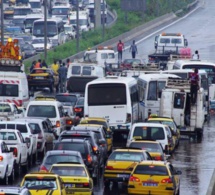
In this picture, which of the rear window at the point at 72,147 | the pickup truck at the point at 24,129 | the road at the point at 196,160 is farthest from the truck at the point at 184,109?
Answer: the rear window at the point at 72,147

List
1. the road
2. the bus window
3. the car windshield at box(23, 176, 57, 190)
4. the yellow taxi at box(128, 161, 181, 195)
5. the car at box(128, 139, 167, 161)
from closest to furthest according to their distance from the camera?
the car windshield at box(23, 176, 57, 190), the yellow taxi at box(128, 161, 181, 195), the road, the car at box(128, 139, 167, 161), the bus window

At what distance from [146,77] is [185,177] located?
1582cm

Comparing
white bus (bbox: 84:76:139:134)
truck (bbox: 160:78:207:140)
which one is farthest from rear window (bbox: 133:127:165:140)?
truck (bbox: 160:78:207:140)

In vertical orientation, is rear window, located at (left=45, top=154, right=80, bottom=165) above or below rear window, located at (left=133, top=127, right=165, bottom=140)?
above

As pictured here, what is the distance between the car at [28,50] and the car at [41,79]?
2152cm

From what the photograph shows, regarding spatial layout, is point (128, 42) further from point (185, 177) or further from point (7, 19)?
point (185, 177)

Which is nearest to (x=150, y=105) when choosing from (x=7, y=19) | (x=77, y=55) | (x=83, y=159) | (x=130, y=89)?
(x=130, y=89)

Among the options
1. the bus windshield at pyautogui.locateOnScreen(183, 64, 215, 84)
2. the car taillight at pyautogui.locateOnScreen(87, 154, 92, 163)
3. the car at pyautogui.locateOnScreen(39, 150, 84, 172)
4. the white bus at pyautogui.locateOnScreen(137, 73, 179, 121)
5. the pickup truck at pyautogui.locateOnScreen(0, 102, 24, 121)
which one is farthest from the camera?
the bus windshield at pyautogui.locateOnScreen(183, 64, 215, 84)

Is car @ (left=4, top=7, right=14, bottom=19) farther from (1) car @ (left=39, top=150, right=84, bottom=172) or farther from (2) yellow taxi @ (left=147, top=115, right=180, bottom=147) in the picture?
(1) car @ (left=39, top=150, right=84, bottom=172)

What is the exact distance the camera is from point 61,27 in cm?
9538

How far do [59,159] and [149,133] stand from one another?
983cm

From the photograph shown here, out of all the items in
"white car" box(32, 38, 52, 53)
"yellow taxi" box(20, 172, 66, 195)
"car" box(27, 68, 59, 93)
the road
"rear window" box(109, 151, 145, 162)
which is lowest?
the road

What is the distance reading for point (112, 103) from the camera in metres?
46.5

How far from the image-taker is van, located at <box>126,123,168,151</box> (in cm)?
4175
